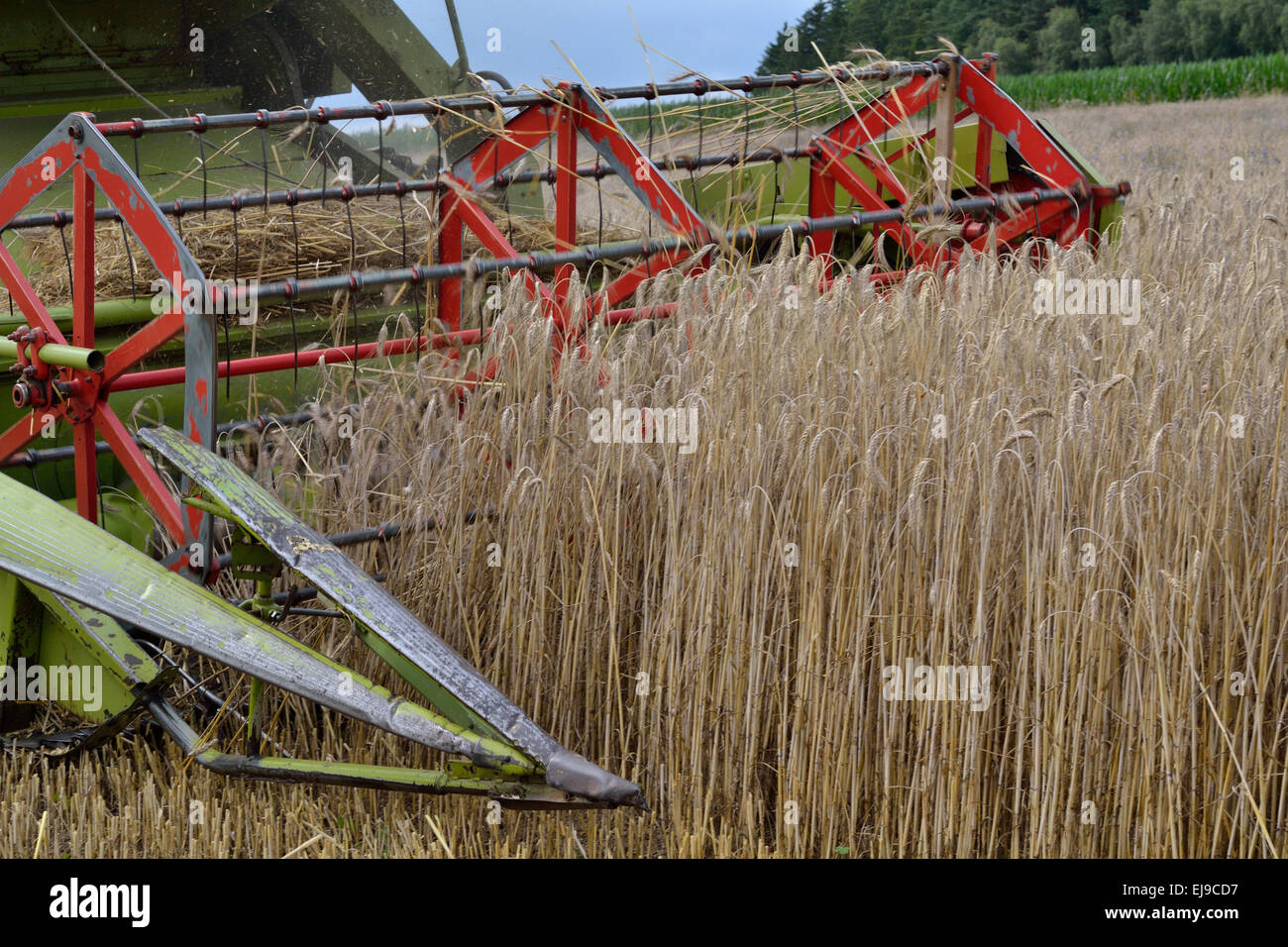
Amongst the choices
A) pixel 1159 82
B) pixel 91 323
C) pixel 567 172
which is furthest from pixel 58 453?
pixel 1159 82

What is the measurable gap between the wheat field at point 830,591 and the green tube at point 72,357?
0.53 meters

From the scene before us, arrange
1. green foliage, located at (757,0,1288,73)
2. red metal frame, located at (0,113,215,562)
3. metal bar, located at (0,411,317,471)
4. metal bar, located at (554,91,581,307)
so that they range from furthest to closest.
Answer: green foliage, located at (757,0,1288,73) < metal bar, located at (554,91,581,307) < metal bar, located at (0,411,317,471) < red metal frame, located at (0,113,215,562)

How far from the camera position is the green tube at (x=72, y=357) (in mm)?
2748

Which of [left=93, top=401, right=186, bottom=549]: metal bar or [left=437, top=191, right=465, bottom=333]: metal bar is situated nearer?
[left=93, top=401, right=186, bottom=549]: metal bar

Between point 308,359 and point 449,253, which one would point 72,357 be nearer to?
point 308,359

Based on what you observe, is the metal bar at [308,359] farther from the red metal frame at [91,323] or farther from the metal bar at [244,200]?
the metal bar at [244,200]

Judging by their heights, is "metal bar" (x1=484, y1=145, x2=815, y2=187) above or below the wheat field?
above

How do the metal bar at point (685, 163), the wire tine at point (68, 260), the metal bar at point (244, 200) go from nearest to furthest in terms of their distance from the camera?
1. the wire tine at point (68, 260)
2. the metal bar at point (244, 200)
3. the metal bar at point (685, 163)

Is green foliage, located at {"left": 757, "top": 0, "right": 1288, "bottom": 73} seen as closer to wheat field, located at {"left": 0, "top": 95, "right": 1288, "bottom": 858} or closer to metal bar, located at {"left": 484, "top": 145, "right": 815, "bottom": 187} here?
metal bar, located at {"left": 484, "top": 145, "right": 815, "bottom": 187}

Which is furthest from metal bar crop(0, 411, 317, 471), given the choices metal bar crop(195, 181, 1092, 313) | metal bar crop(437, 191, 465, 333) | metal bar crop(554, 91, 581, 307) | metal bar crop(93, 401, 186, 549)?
metal bar crop(554, 91, 581, 307)

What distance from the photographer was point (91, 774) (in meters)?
2.71

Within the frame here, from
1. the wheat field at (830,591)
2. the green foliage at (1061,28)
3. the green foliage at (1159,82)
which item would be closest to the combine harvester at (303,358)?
the wheat field at (830,591)

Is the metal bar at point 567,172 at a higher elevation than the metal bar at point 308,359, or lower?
higher

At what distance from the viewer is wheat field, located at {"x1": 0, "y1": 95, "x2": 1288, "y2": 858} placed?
223cm
